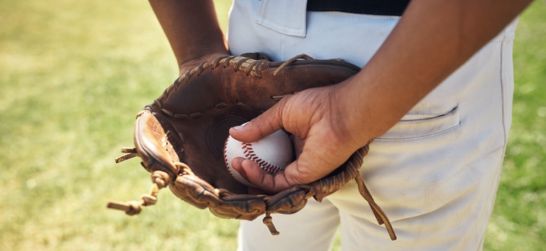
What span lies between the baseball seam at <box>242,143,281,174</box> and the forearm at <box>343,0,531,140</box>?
0.40m

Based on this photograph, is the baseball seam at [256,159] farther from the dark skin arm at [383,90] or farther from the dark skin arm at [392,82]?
the dark skin arm at [392,82]

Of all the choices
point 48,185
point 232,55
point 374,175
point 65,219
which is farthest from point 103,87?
point 374,175

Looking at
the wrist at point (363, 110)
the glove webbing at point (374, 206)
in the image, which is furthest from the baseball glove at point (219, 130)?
the wrist at point (363, 110)

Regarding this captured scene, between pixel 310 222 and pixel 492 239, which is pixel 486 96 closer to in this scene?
pixel 310 222

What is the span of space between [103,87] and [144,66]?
492 millimetres

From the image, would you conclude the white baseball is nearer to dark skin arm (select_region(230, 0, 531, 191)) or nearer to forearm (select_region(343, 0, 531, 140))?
dark skin arm (select_region(230, 0, 531, 191))

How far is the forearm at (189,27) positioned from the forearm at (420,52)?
58 centimetres

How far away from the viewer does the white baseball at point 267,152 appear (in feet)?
3.88

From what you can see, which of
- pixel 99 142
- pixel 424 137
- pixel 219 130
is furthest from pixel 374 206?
pixel 99 142

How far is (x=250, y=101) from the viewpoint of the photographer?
1252 mm

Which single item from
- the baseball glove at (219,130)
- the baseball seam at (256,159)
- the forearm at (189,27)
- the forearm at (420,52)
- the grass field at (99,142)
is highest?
the forearm at (420,52)

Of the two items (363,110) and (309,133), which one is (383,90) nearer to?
(363,110)

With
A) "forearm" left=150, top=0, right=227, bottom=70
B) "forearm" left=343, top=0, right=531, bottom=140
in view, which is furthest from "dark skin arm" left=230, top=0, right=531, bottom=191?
"forearm" left=150, top=0, right=227, bottom=70

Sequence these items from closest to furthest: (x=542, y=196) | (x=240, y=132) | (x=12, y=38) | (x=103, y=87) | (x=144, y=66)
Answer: (x=240, y=132) → (x=542, y=196) → (x=103, y=87) → (x=144, y=66) → (x=12, y=38)
